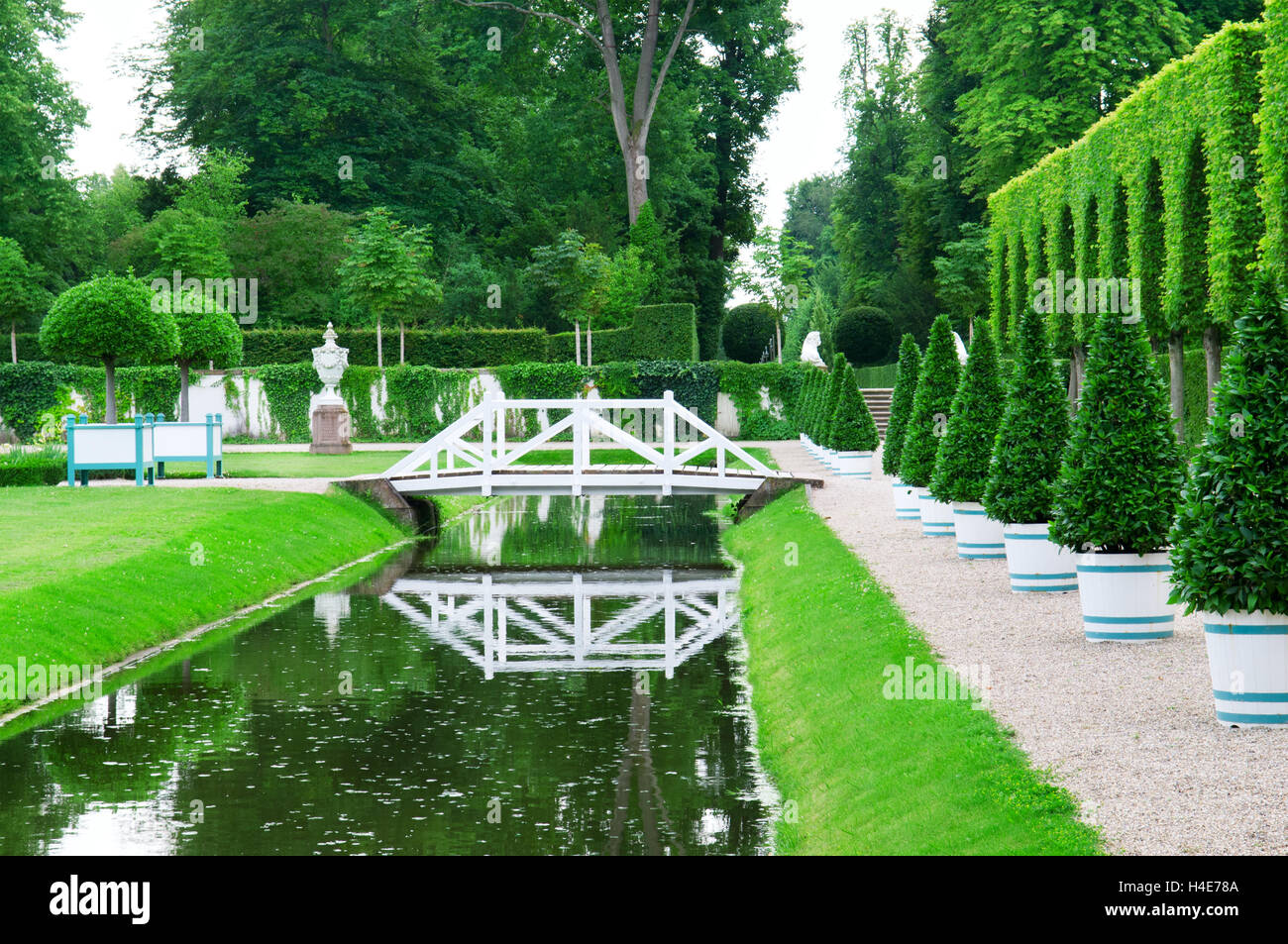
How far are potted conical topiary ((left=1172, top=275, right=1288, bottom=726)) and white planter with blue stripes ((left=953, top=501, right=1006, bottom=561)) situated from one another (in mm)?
6530

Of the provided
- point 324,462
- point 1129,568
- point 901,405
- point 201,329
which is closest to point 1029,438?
point 1129,568

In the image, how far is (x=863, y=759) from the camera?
8.02m

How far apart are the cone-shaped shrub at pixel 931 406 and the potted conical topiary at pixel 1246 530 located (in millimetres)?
9207

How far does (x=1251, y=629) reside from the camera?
23.5ft

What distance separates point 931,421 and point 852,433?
891 cm

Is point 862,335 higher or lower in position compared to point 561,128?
lower

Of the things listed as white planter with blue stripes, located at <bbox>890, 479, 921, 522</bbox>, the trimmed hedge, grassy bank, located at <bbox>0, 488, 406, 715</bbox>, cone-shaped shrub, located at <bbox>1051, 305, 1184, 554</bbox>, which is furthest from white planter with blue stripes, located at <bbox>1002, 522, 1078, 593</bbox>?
the trimmed hedge

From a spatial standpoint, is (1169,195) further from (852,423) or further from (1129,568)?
(1129,568)

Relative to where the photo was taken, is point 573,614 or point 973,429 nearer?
point 973,429

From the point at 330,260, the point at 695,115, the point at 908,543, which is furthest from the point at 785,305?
the point at 908,543

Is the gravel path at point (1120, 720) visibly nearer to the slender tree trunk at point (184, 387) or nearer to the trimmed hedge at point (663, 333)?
the slender tree trunk at point (184, 387)

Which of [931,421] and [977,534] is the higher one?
[931,421]
